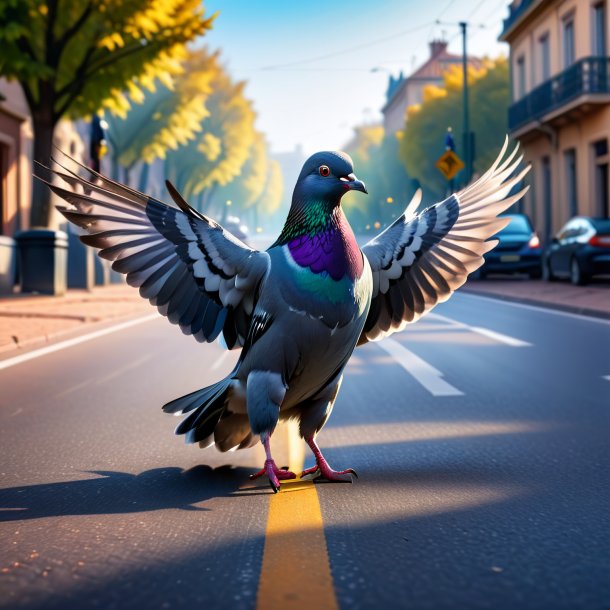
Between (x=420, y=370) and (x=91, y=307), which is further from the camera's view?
(x=91, y=307)

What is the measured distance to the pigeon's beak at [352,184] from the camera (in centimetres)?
378

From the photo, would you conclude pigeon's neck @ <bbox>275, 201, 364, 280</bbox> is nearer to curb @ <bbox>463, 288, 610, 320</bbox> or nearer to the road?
the road

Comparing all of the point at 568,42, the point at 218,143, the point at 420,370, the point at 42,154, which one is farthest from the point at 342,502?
the point at 218,143

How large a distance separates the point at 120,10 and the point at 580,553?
1841 centimetres

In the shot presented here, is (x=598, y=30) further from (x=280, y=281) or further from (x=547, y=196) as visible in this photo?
(x=280, y=281)

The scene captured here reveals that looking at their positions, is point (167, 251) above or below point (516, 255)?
below

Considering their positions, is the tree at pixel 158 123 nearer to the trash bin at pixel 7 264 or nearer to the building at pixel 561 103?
the building at pixel 561 103

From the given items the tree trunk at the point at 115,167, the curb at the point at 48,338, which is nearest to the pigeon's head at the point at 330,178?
the curb at the point at 48,338

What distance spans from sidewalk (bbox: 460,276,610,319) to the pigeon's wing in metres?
10.9

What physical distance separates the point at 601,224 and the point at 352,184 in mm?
17890

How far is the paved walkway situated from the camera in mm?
11914

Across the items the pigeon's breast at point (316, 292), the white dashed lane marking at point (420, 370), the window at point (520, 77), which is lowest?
the white dashed lane marking at point (420, 370)

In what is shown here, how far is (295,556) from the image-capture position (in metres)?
3.25

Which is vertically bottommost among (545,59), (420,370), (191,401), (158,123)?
(420,370)
